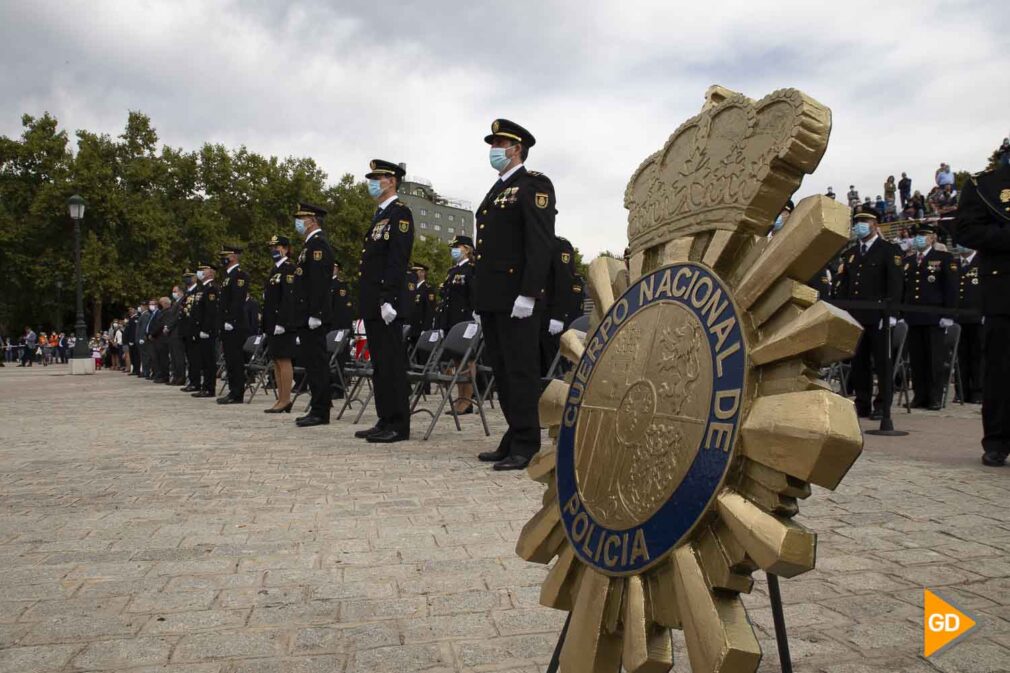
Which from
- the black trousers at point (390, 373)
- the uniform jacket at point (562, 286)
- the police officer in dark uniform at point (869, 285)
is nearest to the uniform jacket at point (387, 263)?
the black trousers at point (390, 373)

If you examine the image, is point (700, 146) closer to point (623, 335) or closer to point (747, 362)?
point (623, 335)

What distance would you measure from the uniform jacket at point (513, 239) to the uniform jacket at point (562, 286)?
2.93m

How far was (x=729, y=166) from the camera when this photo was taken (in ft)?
5.06

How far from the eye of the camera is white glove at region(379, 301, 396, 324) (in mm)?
7242

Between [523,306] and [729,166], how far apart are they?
423cm

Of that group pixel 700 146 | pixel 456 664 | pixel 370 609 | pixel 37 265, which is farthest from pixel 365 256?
pixel 37 265

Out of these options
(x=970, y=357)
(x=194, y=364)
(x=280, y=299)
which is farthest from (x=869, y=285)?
(x=194, y=364)

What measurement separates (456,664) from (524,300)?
371cm

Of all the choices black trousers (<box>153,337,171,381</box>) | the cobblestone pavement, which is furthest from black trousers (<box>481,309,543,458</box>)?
black trousers (<box>153,337,171,381</box>)

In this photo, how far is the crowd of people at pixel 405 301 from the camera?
5926 millimetres

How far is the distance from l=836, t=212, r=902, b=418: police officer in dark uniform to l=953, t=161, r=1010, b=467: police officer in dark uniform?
10.4ft

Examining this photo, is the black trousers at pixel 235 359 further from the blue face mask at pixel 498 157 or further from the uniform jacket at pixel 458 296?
the blue face mask at pixel 498 157

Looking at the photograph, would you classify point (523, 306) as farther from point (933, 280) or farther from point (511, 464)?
point (933, 280)

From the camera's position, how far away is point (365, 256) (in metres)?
7.71
